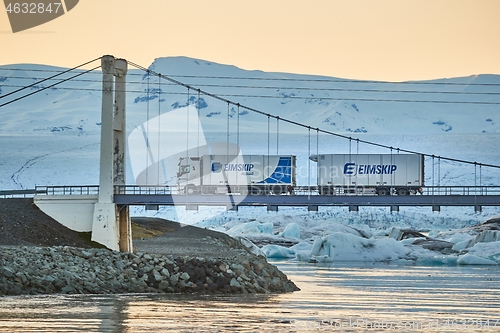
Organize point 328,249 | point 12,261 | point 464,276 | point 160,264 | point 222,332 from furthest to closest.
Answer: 1. point 328,249
2. point 464,276
3. point 160,264
4. point 12,261
5. point 222,332

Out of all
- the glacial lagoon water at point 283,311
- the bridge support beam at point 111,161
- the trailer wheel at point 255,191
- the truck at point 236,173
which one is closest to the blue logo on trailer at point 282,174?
the truck at point 236,173

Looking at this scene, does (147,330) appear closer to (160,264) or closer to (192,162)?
(160,264)

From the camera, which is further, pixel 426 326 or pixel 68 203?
pixel 68 203

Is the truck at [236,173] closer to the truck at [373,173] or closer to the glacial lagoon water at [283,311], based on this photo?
the truck at [373,173]

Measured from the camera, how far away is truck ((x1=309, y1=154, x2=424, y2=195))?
71.8m

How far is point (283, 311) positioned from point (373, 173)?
39.9 meters

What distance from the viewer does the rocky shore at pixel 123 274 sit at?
38031mm

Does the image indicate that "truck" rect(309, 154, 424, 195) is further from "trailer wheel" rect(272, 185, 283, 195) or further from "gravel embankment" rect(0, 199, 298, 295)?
"gravel embankment" rect(0, 199, 298, 295)

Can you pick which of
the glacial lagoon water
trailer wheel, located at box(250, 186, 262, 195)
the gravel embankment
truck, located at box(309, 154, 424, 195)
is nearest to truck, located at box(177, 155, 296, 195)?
trailer wheel, located at box(250, 186, 262, 195)

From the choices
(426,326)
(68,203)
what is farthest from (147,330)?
(68,203)

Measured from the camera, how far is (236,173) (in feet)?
247

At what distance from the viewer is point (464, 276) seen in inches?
2111

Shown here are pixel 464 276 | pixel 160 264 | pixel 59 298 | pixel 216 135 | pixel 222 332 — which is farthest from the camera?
pixel 216 135

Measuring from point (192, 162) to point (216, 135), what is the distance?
10089 cm
